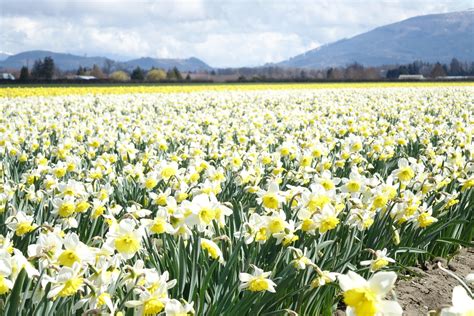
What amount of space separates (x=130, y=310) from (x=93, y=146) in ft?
16.1

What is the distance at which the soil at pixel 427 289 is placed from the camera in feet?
11.6

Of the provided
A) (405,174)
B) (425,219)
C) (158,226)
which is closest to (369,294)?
(158,226)

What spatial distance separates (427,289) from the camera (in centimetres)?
382

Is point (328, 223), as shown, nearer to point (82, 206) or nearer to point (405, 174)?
point (405, 174)

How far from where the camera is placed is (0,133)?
25.8 ft

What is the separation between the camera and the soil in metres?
3.54

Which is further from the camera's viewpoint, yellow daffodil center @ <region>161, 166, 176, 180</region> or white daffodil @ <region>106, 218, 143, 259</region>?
yellow daffodil center @ <region>161, 166, 176, 180</region>

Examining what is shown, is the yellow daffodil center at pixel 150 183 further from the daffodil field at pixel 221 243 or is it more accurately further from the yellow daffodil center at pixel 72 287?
the yellow daffodil center at pixel 72 287

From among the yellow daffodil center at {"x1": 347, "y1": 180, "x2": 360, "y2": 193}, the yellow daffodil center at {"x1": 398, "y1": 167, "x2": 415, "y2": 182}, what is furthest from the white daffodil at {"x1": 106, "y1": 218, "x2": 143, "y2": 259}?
the yellow daffodil center at {"x1": 398, "y1": 167, "x2": 415, "y2": 182}

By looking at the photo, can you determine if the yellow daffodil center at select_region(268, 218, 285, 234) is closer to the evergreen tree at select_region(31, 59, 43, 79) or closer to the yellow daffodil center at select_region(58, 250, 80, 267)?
the yellow daffodil center at select_region(58, 250, 80, 267)

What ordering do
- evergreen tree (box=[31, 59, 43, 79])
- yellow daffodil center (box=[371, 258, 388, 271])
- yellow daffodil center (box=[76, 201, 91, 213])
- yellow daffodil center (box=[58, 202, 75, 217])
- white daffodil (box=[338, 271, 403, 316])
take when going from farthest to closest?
1. evergreen tree (box=[31, 59, 43, 79])
2. yellow daffodil center (box=[76, 201, 91, 213])
3. yellow daffodil center (box=[58, 202, 75, 217])
4. yellow daffodil center (box=[371, 258, 388, 271])
5. white daffodil (box=[338, 271, 403, 316])

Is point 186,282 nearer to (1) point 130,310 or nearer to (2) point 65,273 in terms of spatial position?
(1) point 130,310

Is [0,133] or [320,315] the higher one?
[0,133]

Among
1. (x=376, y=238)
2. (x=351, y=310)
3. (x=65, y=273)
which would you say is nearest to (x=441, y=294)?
(x=376, y=238)
